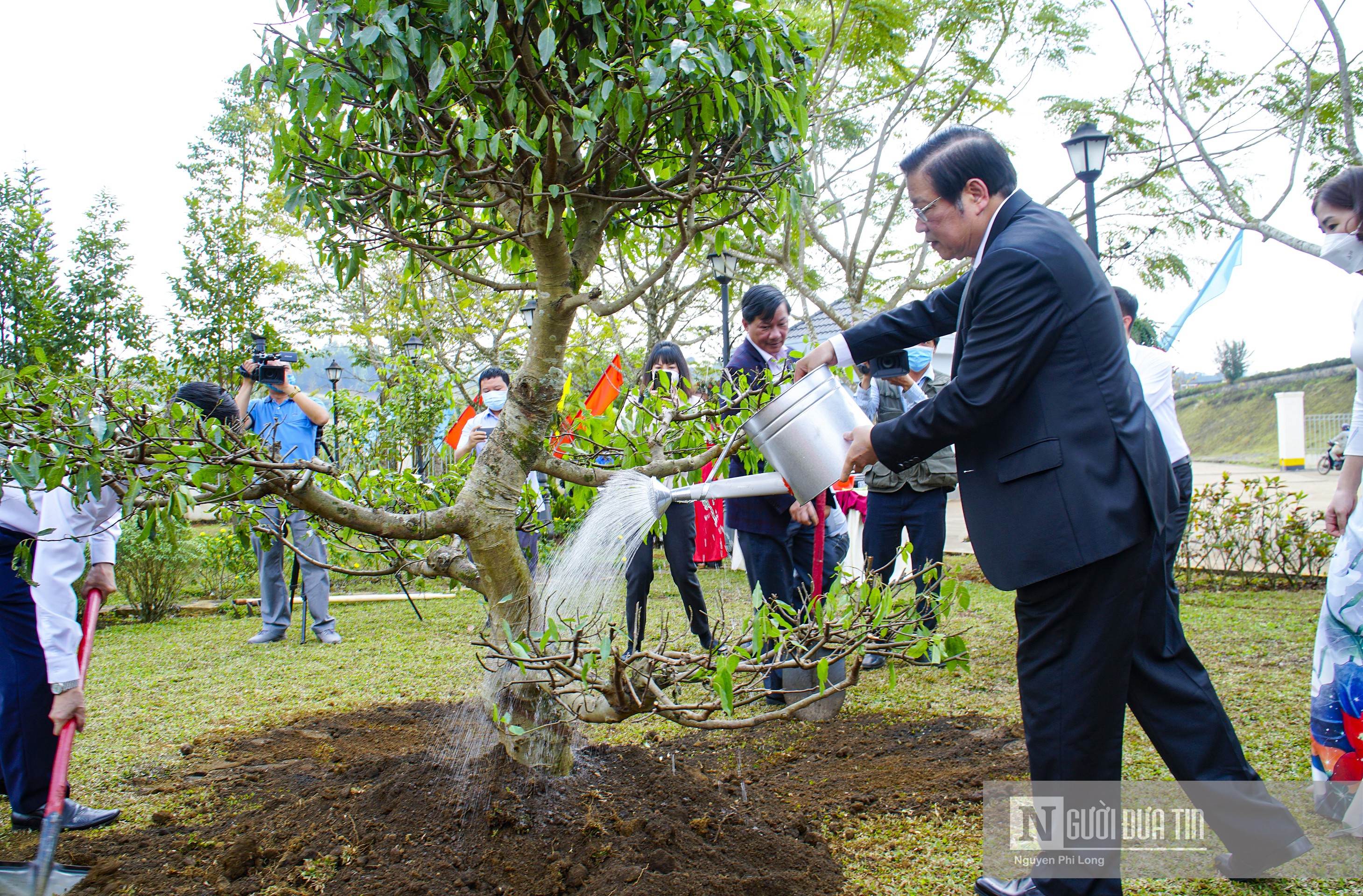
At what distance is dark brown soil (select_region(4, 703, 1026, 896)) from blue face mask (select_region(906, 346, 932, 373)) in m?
2.27

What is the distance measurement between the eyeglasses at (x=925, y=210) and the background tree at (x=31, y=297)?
53.0 feet

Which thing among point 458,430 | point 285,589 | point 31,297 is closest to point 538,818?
point 458,430

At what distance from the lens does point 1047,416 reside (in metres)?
2.19

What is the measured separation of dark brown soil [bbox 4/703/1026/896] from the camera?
96.9 inches

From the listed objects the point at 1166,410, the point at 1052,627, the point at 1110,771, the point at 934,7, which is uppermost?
the point at 934,7

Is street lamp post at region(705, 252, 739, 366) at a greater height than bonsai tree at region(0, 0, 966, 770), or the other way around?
street lamp post at region(705, 252, 739, 366)

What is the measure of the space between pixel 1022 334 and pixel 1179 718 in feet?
4.10

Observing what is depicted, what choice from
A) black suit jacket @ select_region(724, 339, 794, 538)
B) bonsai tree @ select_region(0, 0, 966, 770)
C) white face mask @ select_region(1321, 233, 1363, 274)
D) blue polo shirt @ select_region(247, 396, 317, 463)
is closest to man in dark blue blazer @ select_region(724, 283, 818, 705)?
black suit jacket @ select_region(724, 339, 794, 538)

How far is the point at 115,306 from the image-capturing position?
645 inches

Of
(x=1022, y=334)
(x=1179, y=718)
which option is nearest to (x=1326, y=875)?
(x=1179, y=718)

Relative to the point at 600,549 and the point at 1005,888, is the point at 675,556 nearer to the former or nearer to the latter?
the point at 600,549

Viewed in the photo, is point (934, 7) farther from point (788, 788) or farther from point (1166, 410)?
point (788, 788)

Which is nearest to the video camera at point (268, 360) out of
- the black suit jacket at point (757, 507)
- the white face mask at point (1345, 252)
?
the black suit jacket at point (757, 507)

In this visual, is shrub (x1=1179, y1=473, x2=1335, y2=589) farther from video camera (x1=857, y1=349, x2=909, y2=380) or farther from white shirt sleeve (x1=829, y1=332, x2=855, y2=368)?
white shirt sleeve (x1=829, y1=332, x2=855, y2=368)
